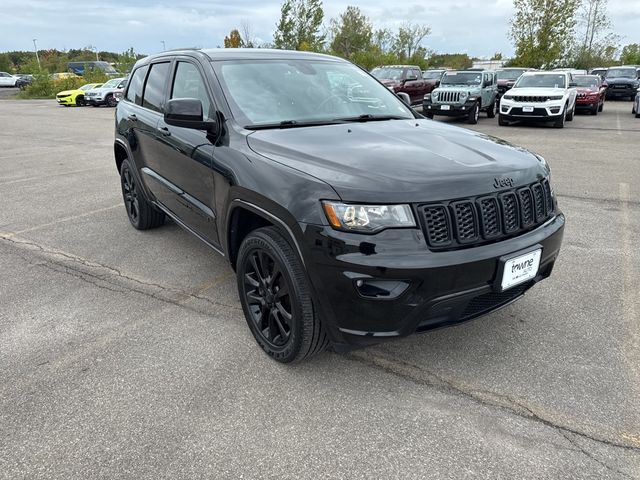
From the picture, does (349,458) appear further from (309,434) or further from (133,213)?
(133,213)

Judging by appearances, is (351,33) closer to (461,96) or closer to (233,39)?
(233,39)

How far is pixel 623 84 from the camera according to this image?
2622 centimetres

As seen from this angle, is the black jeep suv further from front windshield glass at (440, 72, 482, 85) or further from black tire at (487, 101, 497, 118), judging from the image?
black tire at (487, 101, 497, 118)

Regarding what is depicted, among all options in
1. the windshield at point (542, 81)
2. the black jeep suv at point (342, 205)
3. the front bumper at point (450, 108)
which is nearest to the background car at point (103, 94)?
the front bumper at point (450, 108)

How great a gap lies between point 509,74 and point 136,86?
22.0m

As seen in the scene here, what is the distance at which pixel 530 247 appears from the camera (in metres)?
2.56

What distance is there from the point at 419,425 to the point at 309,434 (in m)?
0.54

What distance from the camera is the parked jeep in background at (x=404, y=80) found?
18359 mm

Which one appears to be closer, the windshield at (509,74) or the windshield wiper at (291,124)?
the windshield wiper at (291,124)

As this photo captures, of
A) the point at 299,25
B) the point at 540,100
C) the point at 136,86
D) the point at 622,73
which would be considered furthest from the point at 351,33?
the point at 136,86

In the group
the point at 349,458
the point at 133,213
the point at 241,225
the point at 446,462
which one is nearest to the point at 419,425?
the point at 446,462

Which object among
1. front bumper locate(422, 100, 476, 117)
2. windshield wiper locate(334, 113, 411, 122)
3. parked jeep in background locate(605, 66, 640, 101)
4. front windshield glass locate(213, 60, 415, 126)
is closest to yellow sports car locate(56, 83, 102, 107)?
front bumper locate(422, 100, 476, 117)

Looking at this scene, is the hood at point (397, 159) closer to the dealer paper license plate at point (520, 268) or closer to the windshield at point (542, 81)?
the dealer paper license plate at point (520, 268)

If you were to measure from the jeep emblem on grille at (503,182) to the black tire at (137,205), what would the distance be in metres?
3.58
